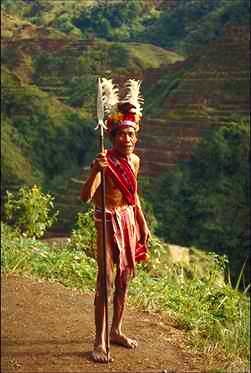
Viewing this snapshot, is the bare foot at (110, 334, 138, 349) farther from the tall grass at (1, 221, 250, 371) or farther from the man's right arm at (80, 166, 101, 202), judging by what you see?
the man's right arm at (80, 166, 101, 202)

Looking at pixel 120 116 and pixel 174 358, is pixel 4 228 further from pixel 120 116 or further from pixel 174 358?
pixel 120 116

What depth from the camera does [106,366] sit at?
9.66ft

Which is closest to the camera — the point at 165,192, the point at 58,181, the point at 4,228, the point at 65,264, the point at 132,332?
the point at 132,332

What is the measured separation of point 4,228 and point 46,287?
7.89 feet

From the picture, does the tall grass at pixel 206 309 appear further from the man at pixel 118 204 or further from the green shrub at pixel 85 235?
the man at pixel 118 204

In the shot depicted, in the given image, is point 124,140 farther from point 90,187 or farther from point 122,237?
point 122,237

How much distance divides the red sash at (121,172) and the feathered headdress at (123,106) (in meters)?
0.12

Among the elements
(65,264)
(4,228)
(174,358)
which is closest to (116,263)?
(174,358)

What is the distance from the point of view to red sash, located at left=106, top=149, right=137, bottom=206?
2.73m

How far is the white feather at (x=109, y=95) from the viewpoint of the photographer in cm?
243

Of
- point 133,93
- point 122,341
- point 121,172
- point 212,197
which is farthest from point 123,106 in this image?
point 212,197

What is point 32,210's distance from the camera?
5.52 metres

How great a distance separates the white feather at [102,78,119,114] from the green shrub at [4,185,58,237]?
2.80 m

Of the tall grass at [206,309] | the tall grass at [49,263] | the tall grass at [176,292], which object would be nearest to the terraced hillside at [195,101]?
the tall grass at [49,263]
